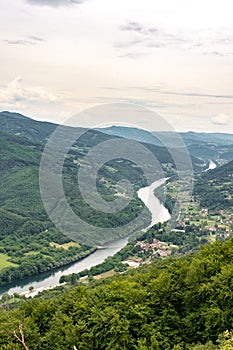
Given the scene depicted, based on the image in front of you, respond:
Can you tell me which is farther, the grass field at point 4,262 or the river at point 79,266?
the grass field at point 4,262

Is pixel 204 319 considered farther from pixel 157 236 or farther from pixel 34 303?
pixel 157 236

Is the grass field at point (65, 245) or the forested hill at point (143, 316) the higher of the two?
the forested hill at point (143, 316)

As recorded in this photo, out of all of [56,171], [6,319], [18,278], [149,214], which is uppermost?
[56,171]

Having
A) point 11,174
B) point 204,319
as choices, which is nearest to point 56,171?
point 204,319

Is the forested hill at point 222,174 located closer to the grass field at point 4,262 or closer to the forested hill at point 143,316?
the grass field at point 4,262

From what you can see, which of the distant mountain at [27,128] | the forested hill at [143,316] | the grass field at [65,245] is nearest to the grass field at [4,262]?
the grass field at [65,245]

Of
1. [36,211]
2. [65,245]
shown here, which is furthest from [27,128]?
[65,245]

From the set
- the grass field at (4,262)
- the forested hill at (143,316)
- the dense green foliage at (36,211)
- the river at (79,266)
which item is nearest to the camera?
the forested hill at (143,316)

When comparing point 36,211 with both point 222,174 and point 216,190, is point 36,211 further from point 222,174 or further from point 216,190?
point 222,174
